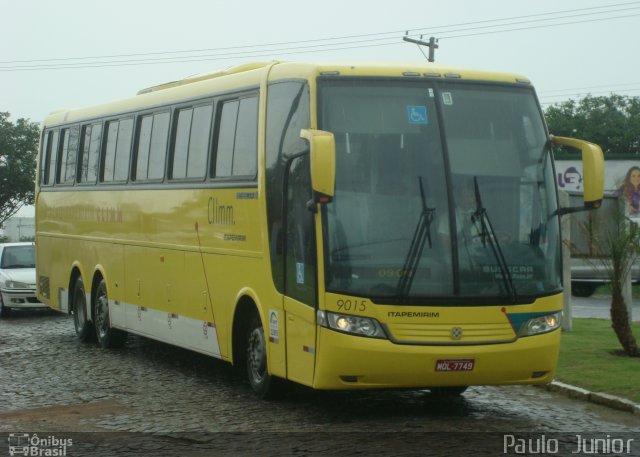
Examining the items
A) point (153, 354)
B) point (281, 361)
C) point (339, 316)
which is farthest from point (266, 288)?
point (153, 354)

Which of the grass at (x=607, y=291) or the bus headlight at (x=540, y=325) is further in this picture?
the grass at (x=607, y=291)

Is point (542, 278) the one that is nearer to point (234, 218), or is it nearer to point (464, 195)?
point (464, 195)

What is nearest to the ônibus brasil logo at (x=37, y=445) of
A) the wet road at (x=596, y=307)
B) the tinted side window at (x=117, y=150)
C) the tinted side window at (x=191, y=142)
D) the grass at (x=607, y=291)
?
the tinted side window at (x=191, y=142)

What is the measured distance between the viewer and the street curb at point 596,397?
1197 cm

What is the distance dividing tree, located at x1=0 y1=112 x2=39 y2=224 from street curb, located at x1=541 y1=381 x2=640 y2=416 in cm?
6680

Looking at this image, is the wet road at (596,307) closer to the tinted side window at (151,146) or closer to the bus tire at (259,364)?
the tinted side window at (151,146)

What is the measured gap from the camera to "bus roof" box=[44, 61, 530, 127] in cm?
1166

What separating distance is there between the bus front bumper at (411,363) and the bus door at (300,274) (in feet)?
0.93

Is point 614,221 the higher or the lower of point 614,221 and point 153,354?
the higher

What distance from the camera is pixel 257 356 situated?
42.4ft

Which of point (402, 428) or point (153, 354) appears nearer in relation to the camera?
point (402, 428)

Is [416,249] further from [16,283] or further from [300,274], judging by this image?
[16,283]

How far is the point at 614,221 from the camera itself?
16.5 meters

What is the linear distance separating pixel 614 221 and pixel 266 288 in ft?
19.5
